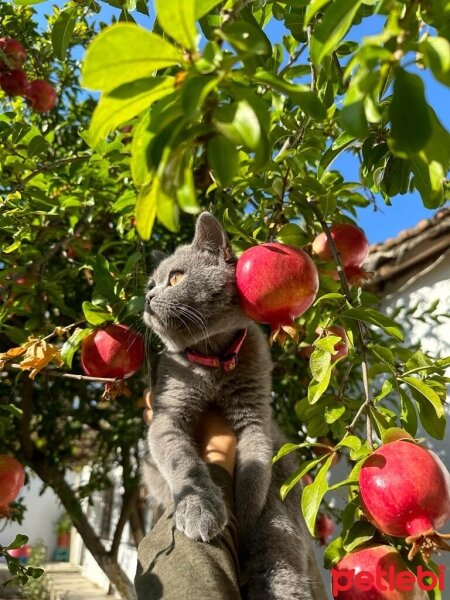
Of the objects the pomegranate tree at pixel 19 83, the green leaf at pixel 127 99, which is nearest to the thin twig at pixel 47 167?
the pomegranate tree at pixel 19 83

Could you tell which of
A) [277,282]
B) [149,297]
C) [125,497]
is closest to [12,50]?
[149,297]

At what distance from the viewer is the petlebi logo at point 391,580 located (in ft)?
2.40

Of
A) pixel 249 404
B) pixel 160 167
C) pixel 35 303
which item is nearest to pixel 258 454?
pixel 249 404

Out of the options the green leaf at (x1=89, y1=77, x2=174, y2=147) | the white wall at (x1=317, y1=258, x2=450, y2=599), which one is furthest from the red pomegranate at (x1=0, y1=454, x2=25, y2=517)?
the white wall at (x1=317, y1=258, x2=450, y2=599)

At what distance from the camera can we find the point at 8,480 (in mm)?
1228

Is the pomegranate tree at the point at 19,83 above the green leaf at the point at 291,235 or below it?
above

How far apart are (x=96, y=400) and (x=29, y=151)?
1567 mm

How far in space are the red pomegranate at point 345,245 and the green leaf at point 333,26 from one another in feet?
2.39

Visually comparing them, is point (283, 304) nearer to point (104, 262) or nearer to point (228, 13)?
point (228, 13)

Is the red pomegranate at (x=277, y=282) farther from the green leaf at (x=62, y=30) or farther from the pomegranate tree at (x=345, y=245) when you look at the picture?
the green leaf at (x=62, y=30)

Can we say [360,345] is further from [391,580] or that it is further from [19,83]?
[19,83]

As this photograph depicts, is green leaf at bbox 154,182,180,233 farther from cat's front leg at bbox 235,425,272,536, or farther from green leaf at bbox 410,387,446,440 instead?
cat's front leg at bbox 235,425,272,536

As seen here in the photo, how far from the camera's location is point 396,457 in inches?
27.7

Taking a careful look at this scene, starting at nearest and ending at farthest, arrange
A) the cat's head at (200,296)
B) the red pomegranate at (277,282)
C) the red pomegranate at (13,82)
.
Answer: the red pomegranate at (277,282), the cat's head at (200,296), the red pomegranate at (13,82)
